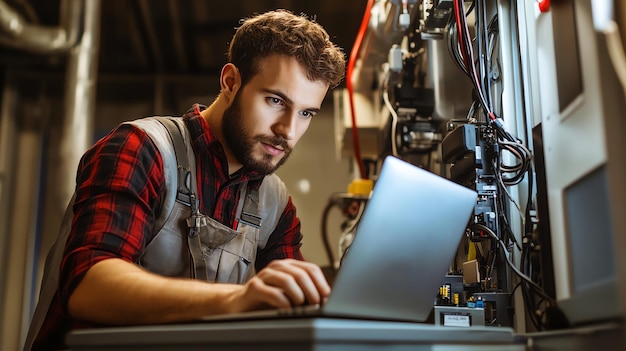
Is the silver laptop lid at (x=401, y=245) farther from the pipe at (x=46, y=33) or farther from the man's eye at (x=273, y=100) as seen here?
the pipe at (x=46, y=33)

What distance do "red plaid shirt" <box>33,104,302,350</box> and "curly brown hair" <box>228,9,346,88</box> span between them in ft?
0.60

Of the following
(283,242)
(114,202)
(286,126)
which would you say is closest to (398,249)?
(114,202)

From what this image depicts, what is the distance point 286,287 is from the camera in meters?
0.78

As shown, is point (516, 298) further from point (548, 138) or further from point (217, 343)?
point (217, 343)

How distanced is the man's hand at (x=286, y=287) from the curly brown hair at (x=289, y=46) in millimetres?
661

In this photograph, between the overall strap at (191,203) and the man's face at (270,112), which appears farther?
the man's face at (270,112)

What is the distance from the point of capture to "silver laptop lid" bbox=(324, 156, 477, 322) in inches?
30.5

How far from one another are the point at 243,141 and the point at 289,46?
0.22 meters

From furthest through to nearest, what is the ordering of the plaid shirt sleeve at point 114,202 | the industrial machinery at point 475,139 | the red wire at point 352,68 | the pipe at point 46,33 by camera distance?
the pipe at point 46,33
the red wire at point 352,68
the industrial machinery at point 475,139
the plaid shirt sleeve at point 114,202

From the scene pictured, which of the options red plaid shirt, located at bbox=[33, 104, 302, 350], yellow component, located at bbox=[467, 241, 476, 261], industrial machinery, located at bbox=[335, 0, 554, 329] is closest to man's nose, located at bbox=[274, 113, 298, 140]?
red plaid shirt, located at bbox=[33, 104, 302, 350]

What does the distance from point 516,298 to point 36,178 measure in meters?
3.58

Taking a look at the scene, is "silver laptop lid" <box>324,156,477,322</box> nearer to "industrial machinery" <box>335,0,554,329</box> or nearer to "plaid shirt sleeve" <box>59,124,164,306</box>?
"industrial machinery" <box>335,0,554,329</box>

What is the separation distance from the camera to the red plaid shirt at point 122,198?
1.03 m

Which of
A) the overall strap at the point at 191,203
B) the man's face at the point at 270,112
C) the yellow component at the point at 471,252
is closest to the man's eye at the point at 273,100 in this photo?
the man's face at the point at 270,112
